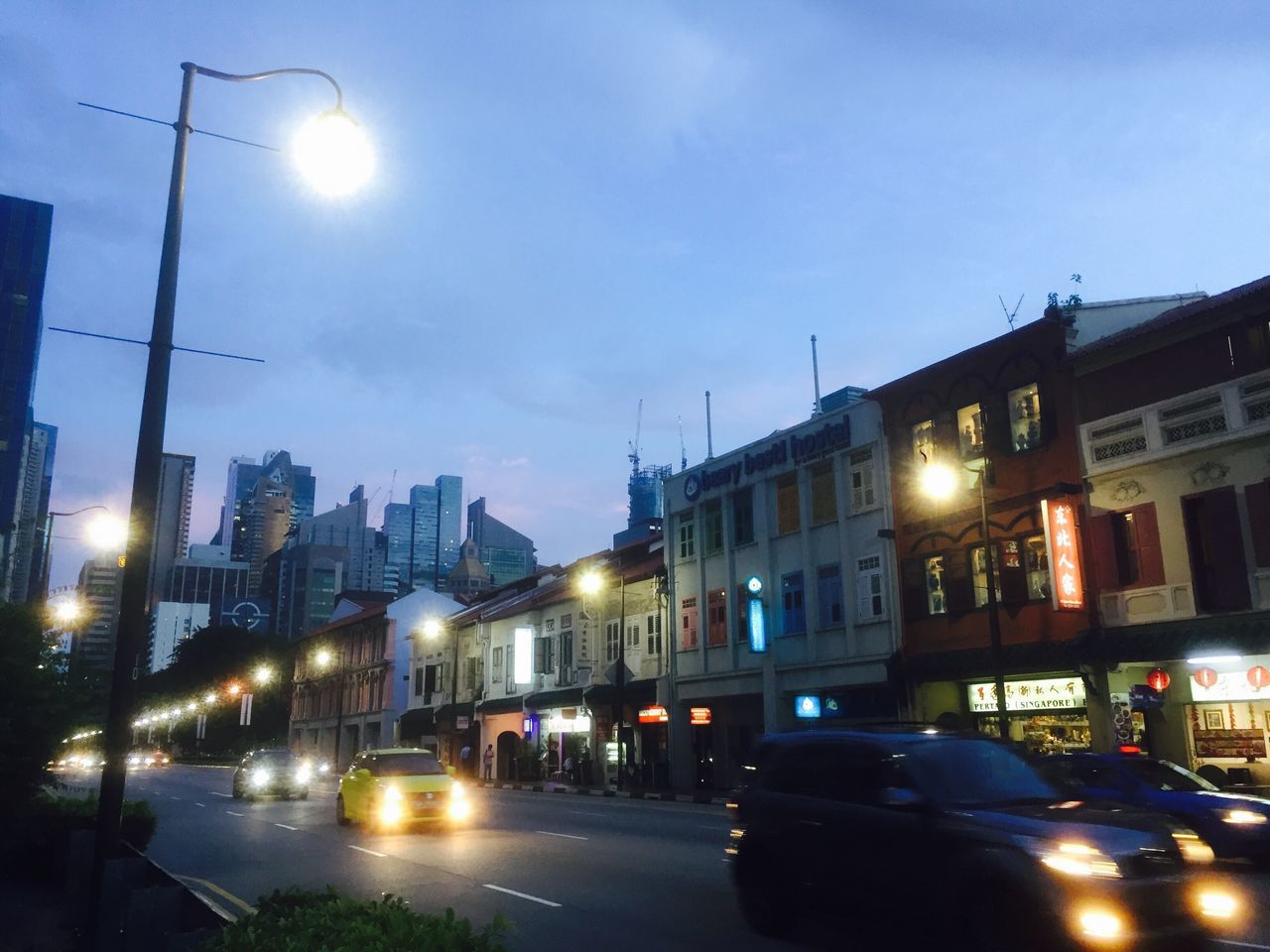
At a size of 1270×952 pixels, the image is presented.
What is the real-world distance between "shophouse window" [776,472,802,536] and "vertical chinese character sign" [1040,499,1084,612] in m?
11.5

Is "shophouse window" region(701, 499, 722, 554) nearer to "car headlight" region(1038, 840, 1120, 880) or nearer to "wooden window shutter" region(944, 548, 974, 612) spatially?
"wooden window shutter" region(944, 548, 974, 612)

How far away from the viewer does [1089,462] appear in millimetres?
26719

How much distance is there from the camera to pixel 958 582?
30.5 m

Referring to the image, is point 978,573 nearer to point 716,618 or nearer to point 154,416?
point 716,618

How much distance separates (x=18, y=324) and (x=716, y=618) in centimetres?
13603

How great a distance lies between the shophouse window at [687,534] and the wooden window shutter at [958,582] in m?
13.0

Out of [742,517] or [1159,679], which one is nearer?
[1159,679]

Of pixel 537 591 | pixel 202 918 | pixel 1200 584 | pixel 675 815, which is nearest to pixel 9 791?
pixel 202 918

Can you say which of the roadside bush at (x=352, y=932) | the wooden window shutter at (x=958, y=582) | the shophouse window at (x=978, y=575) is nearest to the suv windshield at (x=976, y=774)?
the roadside bush at (x=352, y=932)

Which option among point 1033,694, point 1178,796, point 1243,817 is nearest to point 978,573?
point 1033,694

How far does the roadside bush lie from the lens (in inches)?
214

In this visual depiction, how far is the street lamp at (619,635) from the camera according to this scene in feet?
135

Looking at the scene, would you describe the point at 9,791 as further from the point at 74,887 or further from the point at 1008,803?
the point at 1008,803

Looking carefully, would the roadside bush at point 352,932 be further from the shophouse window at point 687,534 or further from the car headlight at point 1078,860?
the shophouse window at point 687,534
